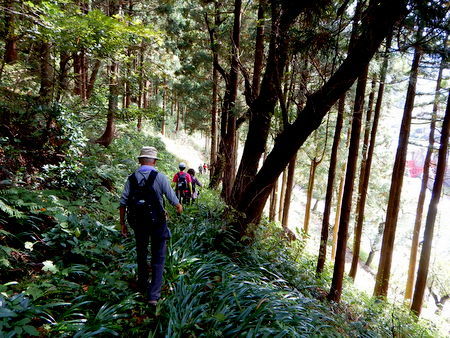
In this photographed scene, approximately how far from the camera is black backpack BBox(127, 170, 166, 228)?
322cm

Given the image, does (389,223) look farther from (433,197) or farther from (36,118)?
(36,118)

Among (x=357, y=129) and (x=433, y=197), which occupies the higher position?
(x=357, y=129)

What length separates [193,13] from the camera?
11.0 metres

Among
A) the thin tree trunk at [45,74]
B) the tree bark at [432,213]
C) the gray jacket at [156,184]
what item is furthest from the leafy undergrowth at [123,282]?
the tree bark at [432,213]

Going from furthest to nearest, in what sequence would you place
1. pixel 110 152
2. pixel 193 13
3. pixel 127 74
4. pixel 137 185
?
pixel 193 13
pixel 110 152
pixel 127 74
pixel 137 185

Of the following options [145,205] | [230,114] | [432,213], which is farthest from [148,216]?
[432,213]

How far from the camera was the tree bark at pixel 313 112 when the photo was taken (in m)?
3.29

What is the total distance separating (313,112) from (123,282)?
11.9 feet

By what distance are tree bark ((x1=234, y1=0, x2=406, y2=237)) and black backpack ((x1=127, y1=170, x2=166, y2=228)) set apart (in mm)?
2034

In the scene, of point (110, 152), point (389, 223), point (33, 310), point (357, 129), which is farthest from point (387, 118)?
point (33, 310)

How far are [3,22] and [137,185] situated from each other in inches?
189

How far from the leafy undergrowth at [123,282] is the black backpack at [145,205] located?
2.78 ft

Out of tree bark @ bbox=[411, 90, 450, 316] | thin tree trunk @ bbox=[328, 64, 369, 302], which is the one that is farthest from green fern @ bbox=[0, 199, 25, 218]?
tree bark @ bbox=[411, 90, 450, 316]

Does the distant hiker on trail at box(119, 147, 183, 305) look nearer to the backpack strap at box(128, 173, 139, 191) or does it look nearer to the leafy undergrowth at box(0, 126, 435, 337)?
the backpack strap at box(128, 173, 139, 191)
